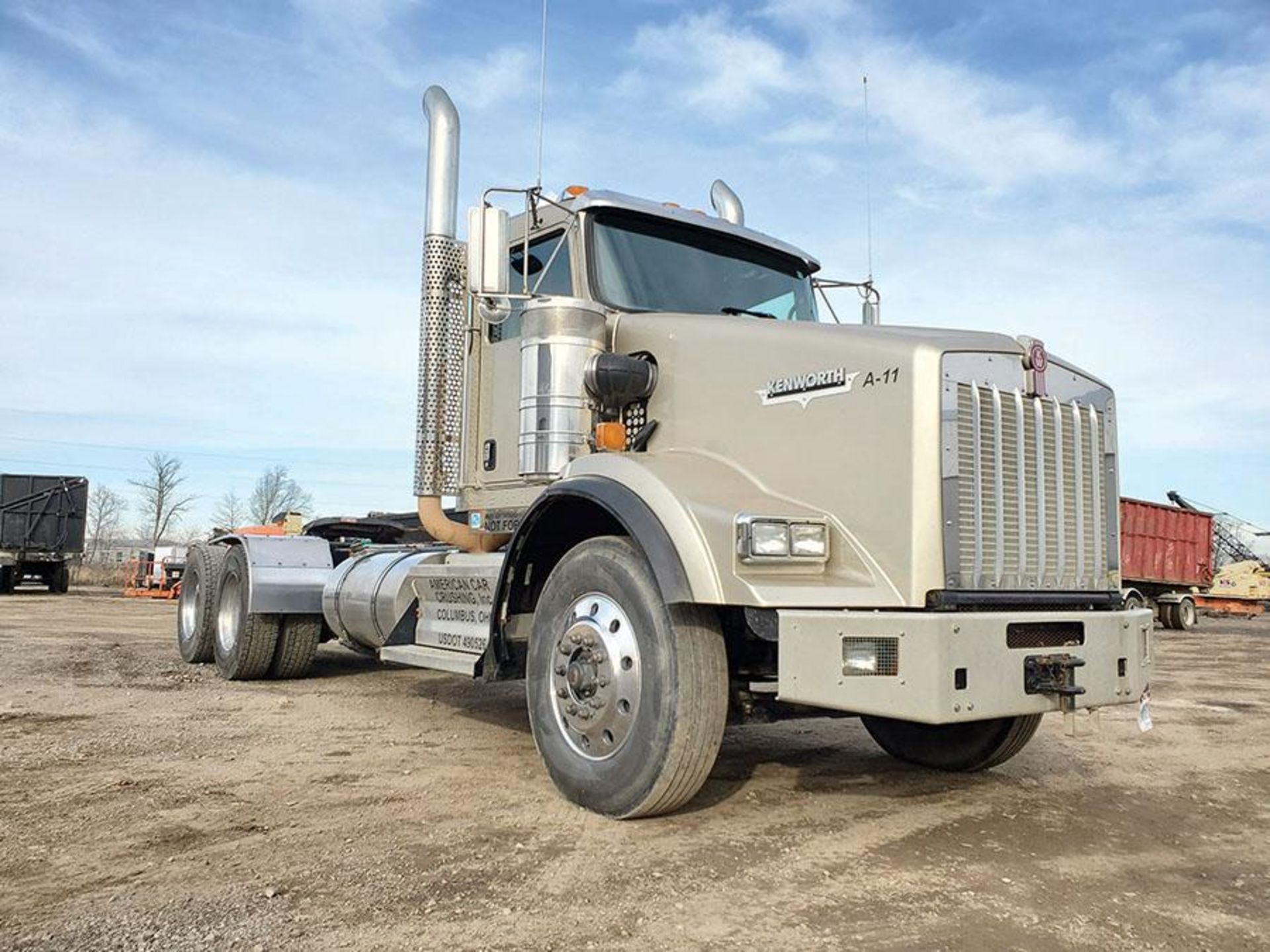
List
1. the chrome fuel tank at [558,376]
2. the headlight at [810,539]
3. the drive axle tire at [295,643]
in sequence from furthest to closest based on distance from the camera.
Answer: the drive axle tire at [295,643] → the chrome fuel tank at [558,376] → the headlight at [810,539]

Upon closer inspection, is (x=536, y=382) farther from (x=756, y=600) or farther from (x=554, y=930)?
(x=554, y=930)

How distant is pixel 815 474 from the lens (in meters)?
4.16

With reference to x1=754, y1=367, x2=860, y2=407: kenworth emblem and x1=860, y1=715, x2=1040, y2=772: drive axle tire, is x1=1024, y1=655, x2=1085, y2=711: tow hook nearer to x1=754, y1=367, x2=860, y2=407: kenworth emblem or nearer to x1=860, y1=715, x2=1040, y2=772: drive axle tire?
x1=860, y1=715, x2=1040, y2=772: drive axle tire

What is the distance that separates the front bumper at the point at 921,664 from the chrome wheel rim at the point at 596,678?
73 cm

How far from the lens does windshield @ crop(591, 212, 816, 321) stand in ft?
17.8

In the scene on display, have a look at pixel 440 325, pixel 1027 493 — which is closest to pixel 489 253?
pixel 440 325

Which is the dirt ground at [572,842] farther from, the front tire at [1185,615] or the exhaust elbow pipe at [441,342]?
the front tire at [1185,615]

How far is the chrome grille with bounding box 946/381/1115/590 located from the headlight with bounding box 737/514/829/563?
0.49m

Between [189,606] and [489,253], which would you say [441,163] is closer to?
[489,253]

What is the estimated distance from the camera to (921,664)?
3.53m

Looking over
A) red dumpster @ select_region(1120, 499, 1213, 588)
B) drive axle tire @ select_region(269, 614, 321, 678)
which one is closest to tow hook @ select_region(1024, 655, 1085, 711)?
drive axle tire @ select_region(269, 614, 321, 678)

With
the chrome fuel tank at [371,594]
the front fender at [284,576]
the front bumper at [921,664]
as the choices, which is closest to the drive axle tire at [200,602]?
the front fender at [284,576]

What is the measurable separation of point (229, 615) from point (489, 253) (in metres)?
5.15

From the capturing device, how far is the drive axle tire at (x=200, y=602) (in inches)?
354
